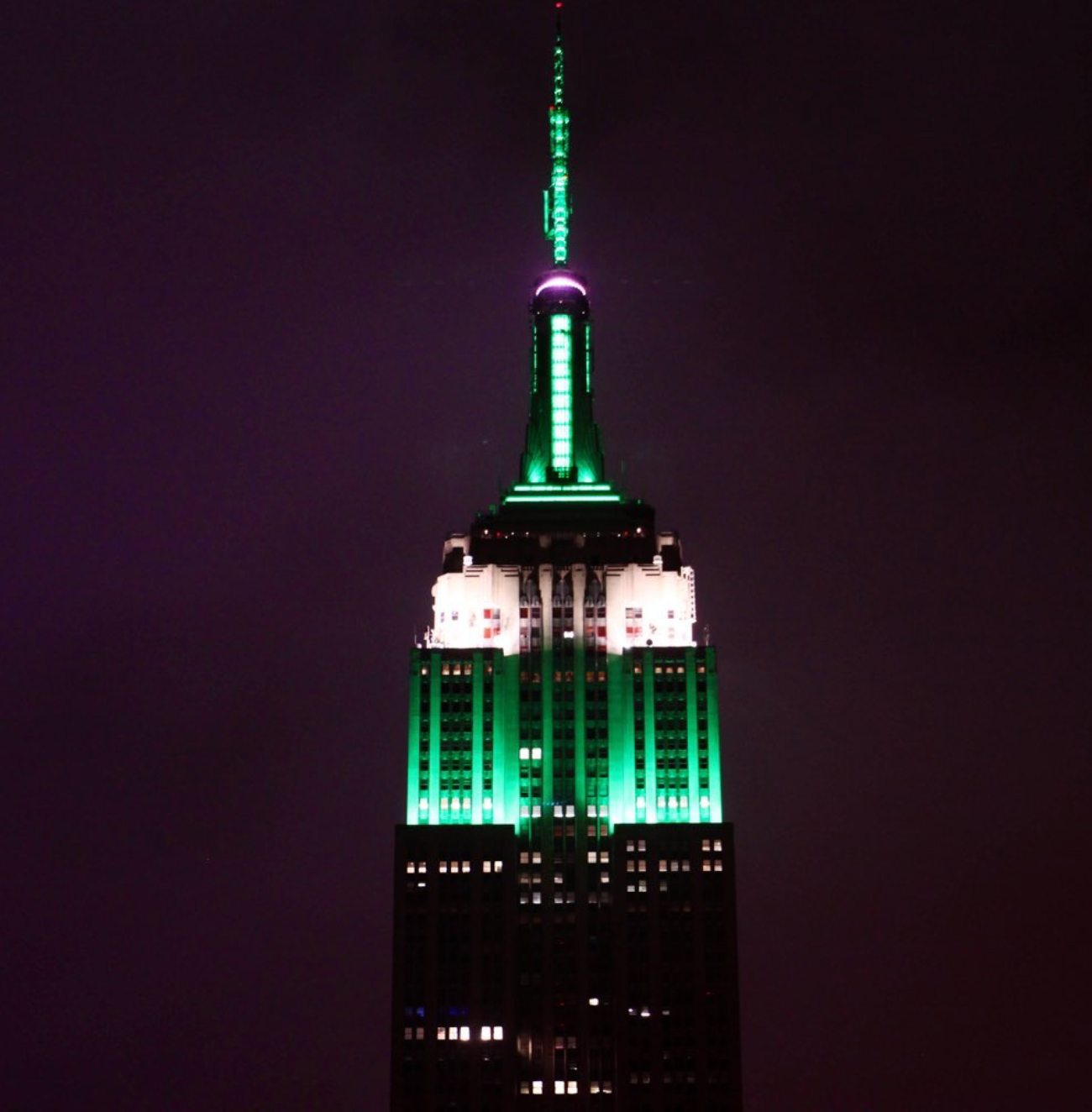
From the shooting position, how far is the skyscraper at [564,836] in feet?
566

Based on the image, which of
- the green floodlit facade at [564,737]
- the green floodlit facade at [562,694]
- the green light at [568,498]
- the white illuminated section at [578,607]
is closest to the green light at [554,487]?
the green light at [568,498]

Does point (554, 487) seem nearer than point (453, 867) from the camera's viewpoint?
No

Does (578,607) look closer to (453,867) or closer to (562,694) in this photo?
(562,694)

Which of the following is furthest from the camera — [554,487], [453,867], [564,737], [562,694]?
[554,487]

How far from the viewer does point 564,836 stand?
181625mm

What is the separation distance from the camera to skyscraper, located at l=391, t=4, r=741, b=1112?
172 m

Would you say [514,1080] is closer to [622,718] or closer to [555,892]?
[555,892]

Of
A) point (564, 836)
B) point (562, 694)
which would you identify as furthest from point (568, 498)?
point (564, 836)

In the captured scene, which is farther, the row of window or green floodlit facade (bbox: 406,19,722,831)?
green floodlit facade (bbox: 406,19,722,831)

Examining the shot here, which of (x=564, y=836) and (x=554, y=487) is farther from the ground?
(x=554, y=487)

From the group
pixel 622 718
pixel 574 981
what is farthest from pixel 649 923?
pixel 622 718

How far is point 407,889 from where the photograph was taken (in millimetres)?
176625

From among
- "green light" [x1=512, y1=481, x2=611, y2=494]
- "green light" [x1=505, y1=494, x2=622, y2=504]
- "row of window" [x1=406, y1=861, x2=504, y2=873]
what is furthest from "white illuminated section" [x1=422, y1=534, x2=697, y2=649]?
"row of window" [x1=406, y1=861, x2=504, y2=873]

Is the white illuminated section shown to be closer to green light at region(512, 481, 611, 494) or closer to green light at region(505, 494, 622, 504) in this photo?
green light at region(505, 494, 622, 504)
